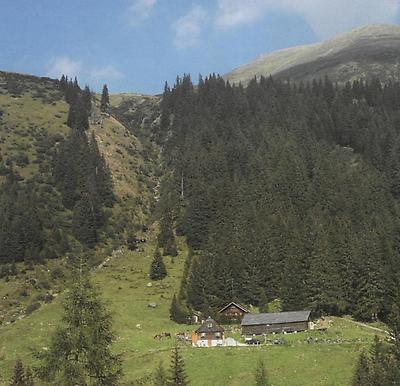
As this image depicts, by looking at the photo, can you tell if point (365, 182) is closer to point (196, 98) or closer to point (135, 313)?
point (135, 313)

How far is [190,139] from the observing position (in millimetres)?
160250

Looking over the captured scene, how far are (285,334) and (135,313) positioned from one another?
25.5 metres

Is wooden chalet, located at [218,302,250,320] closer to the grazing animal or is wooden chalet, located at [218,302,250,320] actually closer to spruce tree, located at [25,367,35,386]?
the grazing animal

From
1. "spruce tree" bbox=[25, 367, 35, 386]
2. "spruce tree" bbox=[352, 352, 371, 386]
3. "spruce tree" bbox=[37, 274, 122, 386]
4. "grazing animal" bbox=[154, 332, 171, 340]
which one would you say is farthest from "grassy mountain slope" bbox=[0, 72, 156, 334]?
"spruce tree" bbox=[37, 274, 122, 386]

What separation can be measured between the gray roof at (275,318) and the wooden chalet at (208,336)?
648cm

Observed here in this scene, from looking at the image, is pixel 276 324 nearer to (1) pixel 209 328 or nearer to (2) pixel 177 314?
(1) pixel 209 328

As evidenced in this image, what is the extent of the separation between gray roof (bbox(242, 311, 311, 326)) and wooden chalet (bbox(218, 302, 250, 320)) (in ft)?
24.5

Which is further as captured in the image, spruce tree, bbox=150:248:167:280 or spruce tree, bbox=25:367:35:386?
spruce tree, bbox=150:248:167:280

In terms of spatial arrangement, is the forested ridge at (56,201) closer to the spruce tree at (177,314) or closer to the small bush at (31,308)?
the small bush at (31,308)

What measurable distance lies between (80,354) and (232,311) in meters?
65.7

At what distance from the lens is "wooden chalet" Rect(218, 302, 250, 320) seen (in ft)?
285

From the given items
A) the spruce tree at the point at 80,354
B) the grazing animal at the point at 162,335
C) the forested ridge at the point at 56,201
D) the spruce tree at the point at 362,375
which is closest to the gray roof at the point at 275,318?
the grazing animal at the point at 162,335

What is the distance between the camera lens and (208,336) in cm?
7106

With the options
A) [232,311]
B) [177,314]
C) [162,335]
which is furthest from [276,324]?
[177,314]
